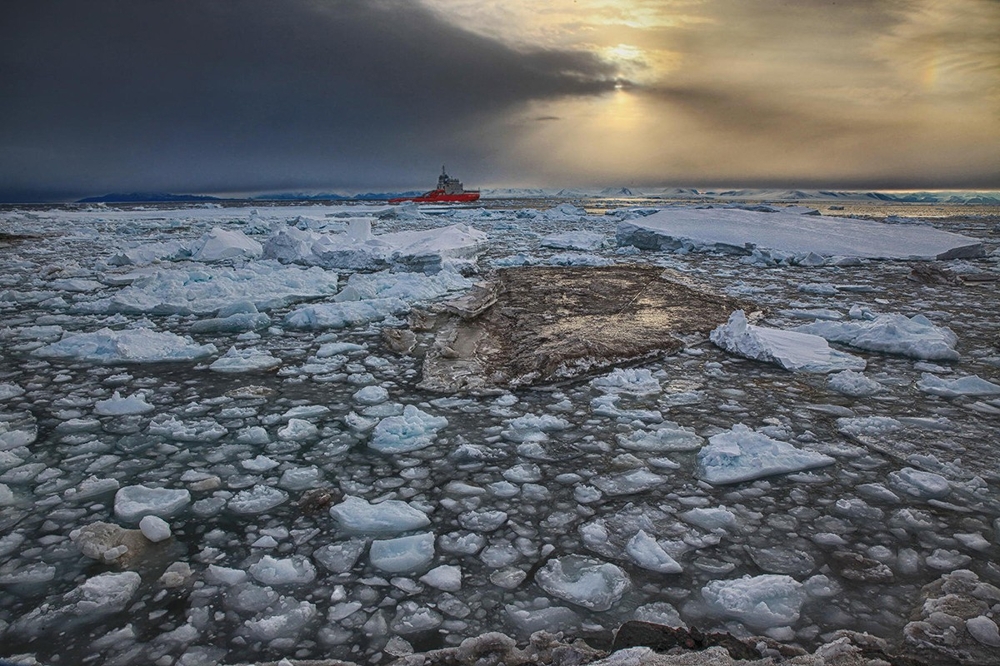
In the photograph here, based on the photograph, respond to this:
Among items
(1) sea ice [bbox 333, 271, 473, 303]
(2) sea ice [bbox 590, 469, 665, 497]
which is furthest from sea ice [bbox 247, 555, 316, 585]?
(1) sea ice [bbox 333, 271, 473, 303]

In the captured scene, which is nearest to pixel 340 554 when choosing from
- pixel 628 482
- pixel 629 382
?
pixel 628 482

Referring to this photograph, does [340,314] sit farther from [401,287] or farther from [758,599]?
[758,599]

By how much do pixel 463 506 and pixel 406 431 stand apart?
73 centimetres

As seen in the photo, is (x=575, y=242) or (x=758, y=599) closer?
(x=758, y=599)

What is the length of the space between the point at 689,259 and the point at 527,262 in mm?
3695

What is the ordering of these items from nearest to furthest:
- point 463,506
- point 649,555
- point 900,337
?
point 649,555 → point 463,506 → point 900,337

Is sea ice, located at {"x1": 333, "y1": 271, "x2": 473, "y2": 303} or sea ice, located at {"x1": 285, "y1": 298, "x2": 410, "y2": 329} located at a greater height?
sea ice, located at {"x1": 333, "y1": 271, "x2": 473, "y2": 303}

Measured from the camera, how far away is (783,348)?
3.98 m

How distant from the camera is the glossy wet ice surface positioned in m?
1.48

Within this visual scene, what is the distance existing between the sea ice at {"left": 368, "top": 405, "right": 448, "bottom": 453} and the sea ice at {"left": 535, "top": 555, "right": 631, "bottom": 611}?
41.7 inches

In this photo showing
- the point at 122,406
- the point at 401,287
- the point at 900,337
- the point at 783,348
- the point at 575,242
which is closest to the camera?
the point at 122,406

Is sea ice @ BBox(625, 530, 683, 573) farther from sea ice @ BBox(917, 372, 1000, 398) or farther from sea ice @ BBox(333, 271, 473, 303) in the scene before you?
sea ice @ BBox(333, 271, 473, 303)

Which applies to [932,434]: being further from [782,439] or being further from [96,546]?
[96,546]

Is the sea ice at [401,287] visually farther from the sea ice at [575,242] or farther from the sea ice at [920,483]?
the sea ice at [575,242]
